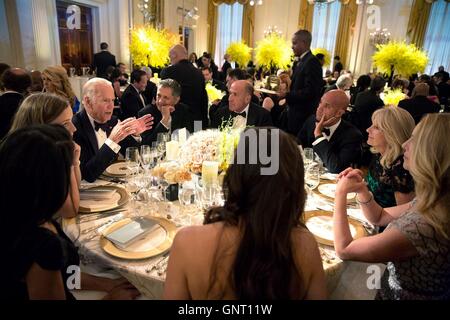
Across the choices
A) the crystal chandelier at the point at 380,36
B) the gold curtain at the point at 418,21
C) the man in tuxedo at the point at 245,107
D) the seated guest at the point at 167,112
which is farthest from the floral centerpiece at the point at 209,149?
the gold curtain at the point at 418,21

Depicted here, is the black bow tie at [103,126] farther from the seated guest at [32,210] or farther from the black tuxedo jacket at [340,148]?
the black tuxedo jacket at [340,148]

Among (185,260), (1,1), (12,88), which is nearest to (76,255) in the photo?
(185,260)

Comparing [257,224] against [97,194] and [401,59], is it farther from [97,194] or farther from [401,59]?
[401,59]

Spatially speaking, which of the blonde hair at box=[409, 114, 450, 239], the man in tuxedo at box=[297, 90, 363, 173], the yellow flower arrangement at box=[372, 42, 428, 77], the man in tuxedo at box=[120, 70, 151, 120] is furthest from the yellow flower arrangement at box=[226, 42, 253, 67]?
the blonde hair at box=[409, 114, 450, 239]

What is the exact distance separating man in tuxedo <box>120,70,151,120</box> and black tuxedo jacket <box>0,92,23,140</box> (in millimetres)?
1763

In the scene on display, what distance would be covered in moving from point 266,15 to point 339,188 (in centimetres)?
1303

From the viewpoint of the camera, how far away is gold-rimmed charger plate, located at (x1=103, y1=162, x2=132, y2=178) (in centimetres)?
229

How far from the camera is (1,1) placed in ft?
18.2

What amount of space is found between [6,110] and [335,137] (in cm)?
318

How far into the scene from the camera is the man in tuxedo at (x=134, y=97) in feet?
15.9

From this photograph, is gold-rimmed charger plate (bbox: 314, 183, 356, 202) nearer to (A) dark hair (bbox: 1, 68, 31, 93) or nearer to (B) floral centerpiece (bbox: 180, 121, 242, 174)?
(B) floral centerpiece (bbox: 180, 121, 242, 174)

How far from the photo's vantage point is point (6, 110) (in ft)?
10.3

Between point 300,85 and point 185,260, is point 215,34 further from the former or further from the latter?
point 185,260
